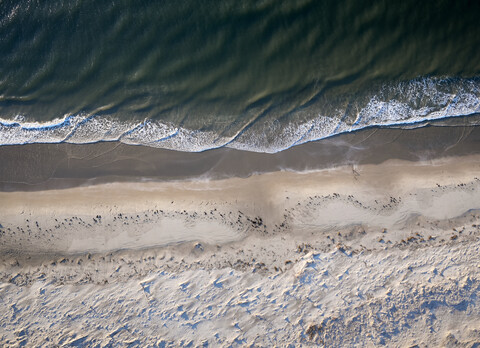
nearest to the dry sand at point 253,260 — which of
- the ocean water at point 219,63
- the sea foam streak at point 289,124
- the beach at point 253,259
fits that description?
the beach at point 253,259

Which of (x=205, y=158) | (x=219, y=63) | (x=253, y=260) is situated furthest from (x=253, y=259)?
(x=219, y=63)

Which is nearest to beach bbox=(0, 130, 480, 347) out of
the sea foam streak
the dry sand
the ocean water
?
the dry sand

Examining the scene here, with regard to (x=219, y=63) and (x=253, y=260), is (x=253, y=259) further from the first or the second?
(x=219, y=63)

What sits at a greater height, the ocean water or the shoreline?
the ocean water

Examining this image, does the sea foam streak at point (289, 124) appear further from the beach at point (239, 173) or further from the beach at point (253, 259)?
the beach at point (253, 259)

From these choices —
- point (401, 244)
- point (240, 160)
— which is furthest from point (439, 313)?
point (240, 160)

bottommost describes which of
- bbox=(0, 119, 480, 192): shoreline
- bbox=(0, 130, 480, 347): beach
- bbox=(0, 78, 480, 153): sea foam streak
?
bbox=(0, 130, 480, 347): beach

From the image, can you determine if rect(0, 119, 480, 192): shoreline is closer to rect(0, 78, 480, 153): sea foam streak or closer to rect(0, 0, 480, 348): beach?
rect(0, 0, 480, 348): beach

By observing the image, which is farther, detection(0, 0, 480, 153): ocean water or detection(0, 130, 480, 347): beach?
detection(0, 0, 480, 153): ocean water
